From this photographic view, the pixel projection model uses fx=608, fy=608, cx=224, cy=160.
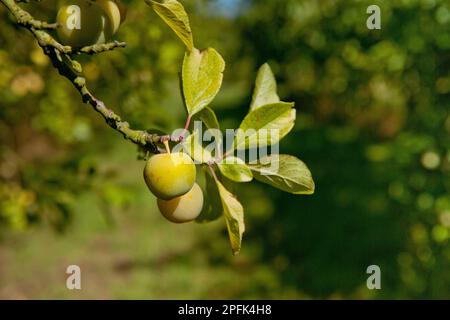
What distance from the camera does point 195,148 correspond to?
0.72 meters

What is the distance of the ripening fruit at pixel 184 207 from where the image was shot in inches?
30.2

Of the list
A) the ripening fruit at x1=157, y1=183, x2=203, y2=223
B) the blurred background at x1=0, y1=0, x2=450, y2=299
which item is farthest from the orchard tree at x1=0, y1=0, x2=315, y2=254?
the blurred background at x1=0, y1=0, x2=450, y2=299

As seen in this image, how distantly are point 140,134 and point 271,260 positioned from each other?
2.80 meters

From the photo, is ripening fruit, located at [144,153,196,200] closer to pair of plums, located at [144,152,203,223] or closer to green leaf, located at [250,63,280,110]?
pair of plums, located at [144,152,203,223]

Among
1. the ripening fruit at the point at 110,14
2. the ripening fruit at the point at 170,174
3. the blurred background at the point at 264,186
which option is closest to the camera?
the ripening fruit at the point at 170,174

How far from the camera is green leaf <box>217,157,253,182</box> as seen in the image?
74cm

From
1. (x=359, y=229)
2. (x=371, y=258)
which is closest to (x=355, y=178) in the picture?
(x=359, y=229)

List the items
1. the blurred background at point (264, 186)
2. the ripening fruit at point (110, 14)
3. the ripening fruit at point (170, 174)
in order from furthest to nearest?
1. the blurred background at point (264, 186)
2. the ripening fruit at point (110, 14)
3. the ripening fruit at point (170, 174)

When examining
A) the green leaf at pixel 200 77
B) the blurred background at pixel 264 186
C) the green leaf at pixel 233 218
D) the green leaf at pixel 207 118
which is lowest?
the green leaf at pixel 233 218

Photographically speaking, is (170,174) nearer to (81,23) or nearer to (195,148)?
(195,148)

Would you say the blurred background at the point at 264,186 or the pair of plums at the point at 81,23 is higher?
the blurred background at the point at 264,186

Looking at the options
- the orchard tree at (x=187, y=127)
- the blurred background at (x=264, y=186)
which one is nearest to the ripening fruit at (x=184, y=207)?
the orchard tree at (x=187, y=127)

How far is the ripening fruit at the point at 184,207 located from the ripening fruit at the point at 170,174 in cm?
6

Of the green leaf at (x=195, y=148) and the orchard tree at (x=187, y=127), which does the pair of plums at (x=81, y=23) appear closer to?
the orchard tree at (x=187, y=127)
